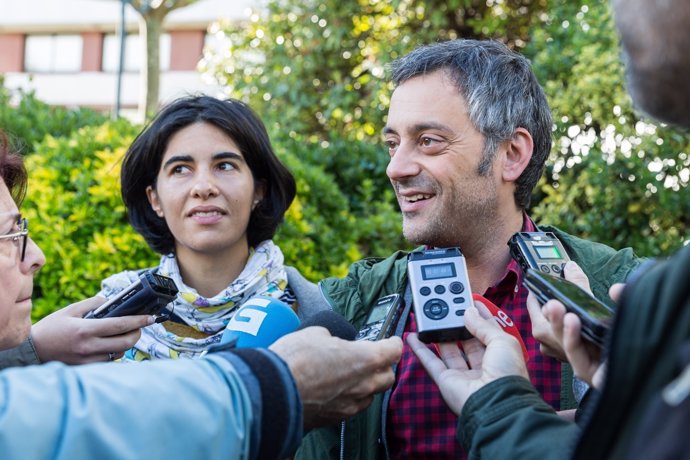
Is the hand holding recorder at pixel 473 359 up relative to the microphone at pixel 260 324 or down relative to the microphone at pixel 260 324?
up

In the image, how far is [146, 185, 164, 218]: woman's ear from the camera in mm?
3590

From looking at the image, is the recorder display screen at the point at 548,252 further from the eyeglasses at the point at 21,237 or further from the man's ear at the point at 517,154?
the eyeglasses at the point at 21,237

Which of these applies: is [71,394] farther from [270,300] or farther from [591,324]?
[270,300]

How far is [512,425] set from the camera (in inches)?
74.0

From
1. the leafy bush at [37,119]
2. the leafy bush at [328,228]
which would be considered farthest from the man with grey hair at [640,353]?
the leafy bush at [37,119]

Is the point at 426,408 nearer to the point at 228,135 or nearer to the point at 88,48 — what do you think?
the point at 228,135

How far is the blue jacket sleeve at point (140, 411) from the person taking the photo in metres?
1.52

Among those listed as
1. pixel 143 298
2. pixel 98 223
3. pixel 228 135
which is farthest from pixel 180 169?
pixel 98 223

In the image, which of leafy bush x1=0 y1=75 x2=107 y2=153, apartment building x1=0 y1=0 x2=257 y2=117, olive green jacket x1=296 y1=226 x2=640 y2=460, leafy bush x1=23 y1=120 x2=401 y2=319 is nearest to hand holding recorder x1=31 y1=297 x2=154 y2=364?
olive green jacket x1=296 y1=226 x2=640 y2=460

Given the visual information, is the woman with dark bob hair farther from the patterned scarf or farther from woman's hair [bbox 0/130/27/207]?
woman's hair [bbox 0/130/27/207]

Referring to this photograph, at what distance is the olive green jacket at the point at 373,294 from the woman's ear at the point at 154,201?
2.98 ft

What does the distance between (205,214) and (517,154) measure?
1.22 meters

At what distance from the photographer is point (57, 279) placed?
489 cm

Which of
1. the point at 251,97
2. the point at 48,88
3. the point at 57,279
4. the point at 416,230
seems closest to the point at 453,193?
the point at 416,230
